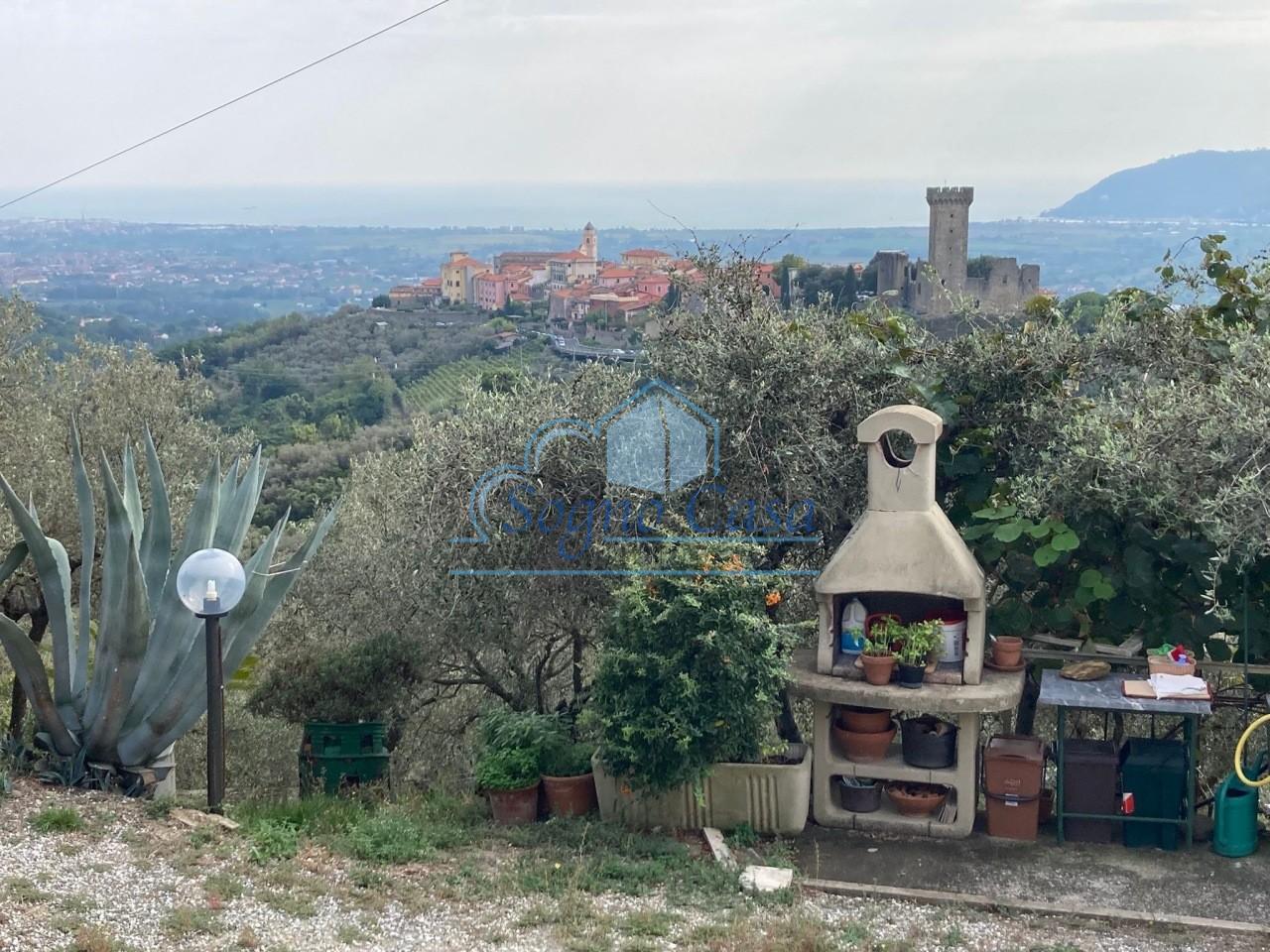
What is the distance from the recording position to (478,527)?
6.85m

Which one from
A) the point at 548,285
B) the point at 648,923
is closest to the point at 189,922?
the point at 648,923

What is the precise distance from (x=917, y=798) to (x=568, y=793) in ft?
5.73

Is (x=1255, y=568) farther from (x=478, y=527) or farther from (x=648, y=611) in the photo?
(x=478, y=527)

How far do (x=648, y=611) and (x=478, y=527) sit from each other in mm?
1490

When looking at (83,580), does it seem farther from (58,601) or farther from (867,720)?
(867,720)

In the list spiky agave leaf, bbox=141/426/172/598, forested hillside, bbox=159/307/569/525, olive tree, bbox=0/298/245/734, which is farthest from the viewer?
forested hillside, bbox=159/307/569/525

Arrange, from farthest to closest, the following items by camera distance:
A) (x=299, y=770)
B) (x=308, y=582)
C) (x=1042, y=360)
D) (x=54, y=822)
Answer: (x=308, y=582), (x=299, y=770), (x=1042, y=360), (x=54, y=822)

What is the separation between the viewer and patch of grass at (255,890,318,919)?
4.73 meters

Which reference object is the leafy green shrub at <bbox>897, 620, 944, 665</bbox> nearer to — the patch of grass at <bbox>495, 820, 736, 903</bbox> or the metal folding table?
the metal folding table

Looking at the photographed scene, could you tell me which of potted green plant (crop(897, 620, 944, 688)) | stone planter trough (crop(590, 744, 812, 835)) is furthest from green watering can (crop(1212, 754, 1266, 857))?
stone planter trough (crop(590, 744, 812, 835))

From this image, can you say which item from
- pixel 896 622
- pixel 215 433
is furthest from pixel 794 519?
pixel 215 433

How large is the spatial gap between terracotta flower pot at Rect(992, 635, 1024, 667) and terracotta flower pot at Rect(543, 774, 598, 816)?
2134 millimetres

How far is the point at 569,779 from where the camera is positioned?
615 centimetres

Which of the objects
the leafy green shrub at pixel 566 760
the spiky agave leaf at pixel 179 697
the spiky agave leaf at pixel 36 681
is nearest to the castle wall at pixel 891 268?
the leafy green shrub at pixel 566 760
